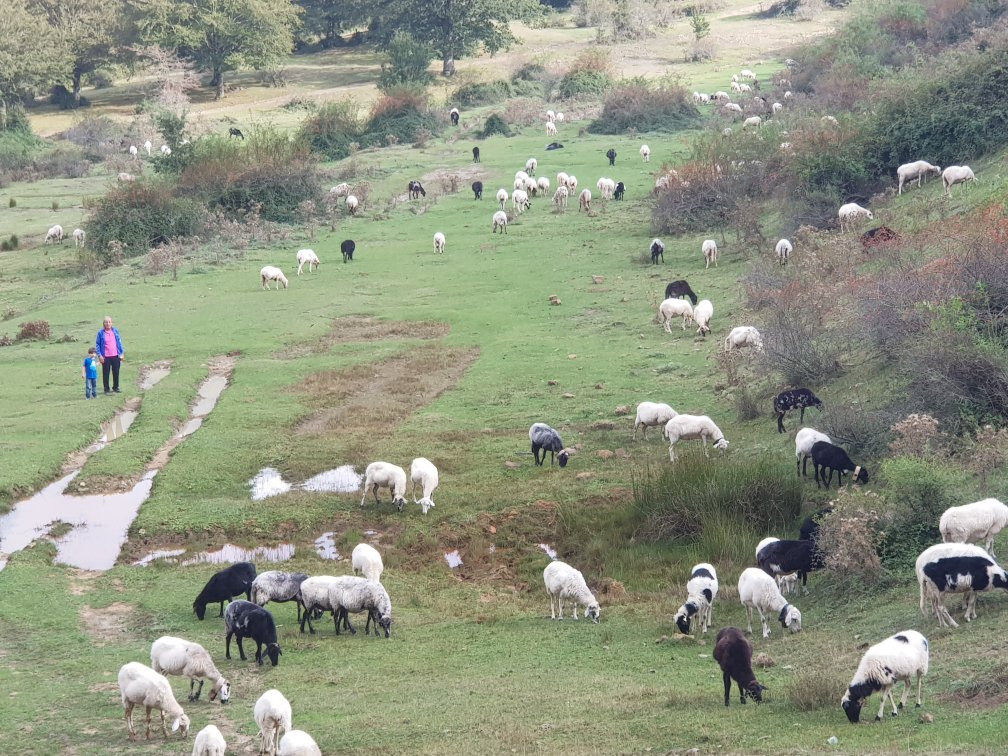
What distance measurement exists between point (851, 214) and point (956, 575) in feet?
71.1

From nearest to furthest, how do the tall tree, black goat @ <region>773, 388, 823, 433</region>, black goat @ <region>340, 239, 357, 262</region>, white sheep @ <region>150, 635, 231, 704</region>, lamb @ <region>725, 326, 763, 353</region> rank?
white sheep @ <region>150, 635, 231, 704</region>, black goat @ <region>773, 388, 823, 433</region>, lamb @ <region>725, 326, 763, 353</region>, black goat @ <region>340, 239, 357, 262</region>, the tall tree

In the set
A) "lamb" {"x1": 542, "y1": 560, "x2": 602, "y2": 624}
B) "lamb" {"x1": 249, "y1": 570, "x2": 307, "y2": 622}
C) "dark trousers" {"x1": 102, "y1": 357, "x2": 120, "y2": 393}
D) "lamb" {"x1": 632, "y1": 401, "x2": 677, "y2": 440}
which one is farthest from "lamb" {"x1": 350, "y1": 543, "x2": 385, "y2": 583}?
"dark trousers" {"x1": 102, "y1": 357, "x2": 120, "y2": 393}

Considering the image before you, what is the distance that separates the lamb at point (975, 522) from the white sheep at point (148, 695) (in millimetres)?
8783

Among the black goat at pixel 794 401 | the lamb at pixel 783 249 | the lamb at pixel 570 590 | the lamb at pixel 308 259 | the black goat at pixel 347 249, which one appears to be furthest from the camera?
the black goat at pixel 347 249

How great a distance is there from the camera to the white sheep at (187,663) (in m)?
13.0

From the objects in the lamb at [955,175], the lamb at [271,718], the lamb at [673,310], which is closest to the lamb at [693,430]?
the lamb at [673,310]

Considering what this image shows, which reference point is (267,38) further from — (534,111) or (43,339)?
(43,339)

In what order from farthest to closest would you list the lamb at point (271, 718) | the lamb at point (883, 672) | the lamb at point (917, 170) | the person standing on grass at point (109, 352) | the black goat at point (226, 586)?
1. the lamb at point (917, 170)
2. the person standing on grass at point (109, 352)
3. the black goat at point (226, 586)
4. the lamb at point (271, 718)
5. the lamb at point (883, 672)

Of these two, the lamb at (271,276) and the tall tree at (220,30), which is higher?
the tall tree at (220,30)

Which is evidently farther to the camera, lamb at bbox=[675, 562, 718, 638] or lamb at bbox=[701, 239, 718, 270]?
lamb at bbox=[701, 239, 718, 270]

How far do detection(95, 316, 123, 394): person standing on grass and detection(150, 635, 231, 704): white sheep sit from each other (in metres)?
14.5

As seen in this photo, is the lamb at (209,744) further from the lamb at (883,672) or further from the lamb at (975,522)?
the lamb at (975,522)

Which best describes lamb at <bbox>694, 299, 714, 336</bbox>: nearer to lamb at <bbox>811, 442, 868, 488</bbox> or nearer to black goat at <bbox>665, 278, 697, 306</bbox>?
black goat at <bbox>665, 278, 697, 306</bbox>

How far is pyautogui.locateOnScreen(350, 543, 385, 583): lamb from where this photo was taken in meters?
17.0
